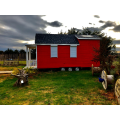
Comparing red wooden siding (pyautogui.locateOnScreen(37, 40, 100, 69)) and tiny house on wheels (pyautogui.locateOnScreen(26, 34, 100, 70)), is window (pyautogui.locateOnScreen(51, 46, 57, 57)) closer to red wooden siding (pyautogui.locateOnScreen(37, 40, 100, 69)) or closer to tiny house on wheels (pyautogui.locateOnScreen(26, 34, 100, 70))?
tiny house on wheels (pyautogui.locateOnScreen(26, 34, 100, 70))

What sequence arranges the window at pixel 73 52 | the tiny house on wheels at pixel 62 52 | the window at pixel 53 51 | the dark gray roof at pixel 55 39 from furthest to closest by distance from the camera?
the window at pixel 73 52, the dark gray roof at pixel 55 39, the window at pixel 53 51, the tiny house on wheels at pixel 62 52

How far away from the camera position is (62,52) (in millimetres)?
12391

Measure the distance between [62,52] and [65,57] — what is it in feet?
2.44

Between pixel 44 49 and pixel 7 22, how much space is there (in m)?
5.45

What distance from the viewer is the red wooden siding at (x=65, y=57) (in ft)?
39.5

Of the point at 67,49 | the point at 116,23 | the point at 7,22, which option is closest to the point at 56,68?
the point at 67,49

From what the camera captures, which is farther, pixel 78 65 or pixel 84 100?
pixel 78 65

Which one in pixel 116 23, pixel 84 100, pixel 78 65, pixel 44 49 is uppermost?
pixel 116 23

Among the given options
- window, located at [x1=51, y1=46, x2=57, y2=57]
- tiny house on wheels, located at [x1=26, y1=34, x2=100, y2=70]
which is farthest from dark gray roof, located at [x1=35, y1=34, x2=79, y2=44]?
window, located at [x1=51, y1=46, x2=57, y2=57]

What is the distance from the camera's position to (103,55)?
25.9ft

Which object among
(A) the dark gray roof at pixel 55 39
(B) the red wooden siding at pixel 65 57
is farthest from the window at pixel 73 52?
(A) the dark gray roof at pixel 55 39

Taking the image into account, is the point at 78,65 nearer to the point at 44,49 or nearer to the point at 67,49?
the point at 67,49

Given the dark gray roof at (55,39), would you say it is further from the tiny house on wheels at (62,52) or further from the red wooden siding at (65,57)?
the red wooden siding at (65,57)

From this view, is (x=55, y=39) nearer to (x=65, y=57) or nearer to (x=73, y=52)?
(x=65, y=57)
